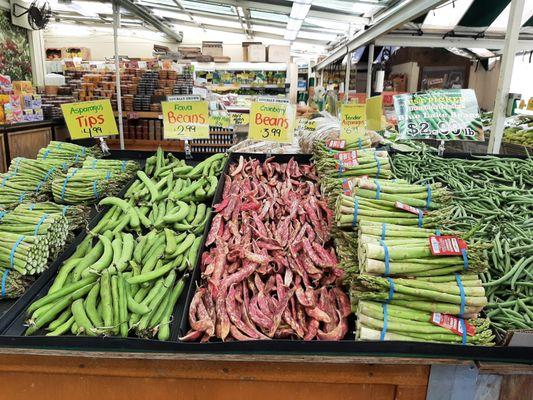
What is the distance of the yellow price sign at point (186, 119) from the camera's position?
319 centimetres

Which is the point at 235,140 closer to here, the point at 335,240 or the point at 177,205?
the point at 177,205

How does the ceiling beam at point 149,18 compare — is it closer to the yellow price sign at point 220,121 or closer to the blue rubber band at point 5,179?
the yellow price sign at point 220,121

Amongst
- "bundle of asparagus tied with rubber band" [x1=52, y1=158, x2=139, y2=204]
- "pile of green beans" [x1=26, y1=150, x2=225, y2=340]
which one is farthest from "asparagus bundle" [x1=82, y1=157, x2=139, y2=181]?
"pile of green beans" [x1=26, y1=150, x2=225, y2=340]

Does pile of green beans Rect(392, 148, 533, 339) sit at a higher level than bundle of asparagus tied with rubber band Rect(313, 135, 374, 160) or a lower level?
lower

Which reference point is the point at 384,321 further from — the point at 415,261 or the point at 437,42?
the point at 437,42

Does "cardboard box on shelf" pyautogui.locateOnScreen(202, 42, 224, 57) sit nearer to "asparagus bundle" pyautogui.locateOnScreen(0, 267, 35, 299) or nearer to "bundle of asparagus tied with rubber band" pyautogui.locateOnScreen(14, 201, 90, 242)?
"bundle of asparagus tied with rubber band" pyautogui.locateOnScreen(14, 201, 90, 242)

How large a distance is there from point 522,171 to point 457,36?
15.6 ft

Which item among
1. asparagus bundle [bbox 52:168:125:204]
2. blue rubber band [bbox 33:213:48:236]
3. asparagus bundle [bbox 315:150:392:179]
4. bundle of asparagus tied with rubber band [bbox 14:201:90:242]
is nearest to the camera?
blue rubber band [bbox 33:213:48:236]

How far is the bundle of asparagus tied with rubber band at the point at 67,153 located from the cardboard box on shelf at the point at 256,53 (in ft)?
28.6

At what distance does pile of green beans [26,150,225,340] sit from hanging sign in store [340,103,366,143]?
1305 millimetres

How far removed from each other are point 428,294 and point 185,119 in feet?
7.82

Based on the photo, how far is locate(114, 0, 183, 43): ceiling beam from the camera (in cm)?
638

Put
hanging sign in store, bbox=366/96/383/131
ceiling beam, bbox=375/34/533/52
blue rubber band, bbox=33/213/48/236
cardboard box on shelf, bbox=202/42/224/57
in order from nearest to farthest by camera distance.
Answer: blue rubber band, bbox=33/213/48/236, hanging sign in store, bbox=366/96/383/131, ceiling beam, bbox=375/34/533/52, cardboard box on shelf, bbox=202/42/224/57

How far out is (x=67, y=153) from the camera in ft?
11.2
